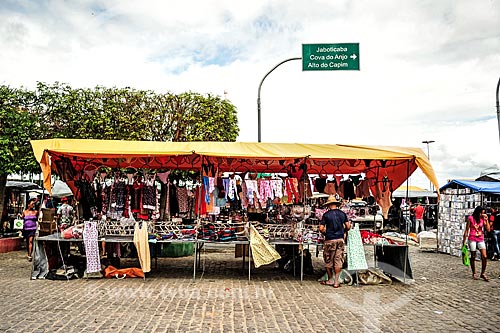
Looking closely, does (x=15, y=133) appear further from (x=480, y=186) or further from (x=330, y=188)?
(x=480, y=186)

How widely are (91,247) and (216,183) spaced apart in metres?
2.98

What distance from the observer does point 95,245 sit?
10359 mm

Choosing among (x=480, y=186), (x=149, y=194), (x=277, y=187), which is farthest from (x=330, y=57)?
(x=480, y=186)

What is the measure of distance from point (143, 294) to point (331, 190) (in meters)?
6.09

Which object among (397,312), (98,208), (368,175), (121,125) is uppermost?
(121,125)

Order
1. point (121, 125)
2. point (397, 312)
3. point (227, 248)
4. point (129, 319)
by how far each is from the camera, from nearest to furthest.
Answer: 1. point (129, 319)
2. point (397, 312)
3. point (227, 248)
4. point (121, 125)

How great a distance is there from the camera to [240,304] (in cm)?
826

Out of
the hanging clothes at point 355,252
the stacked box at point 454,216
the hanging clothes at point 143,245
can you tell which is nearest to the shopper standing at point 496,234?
the stacked box at point 454,216

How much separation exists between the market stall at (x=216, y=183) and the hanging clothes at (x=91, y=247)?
0.48 m

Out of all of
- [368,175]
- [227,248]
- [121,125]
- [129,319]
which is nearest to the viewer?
[129,319]

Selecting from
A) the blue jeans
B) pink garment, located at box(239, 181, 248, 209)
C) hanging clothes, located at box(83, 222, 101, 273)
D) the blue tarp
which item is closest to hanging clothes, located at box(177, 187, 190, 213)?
pink garment, located at box(239, 181, 248, 209)

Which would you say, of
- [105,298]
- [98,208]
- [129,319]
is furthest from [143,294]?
[98,208]

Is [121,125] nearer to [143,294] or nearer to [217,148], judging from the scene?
[217,148]

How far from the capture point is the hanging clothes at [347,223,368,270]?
1021 cm
